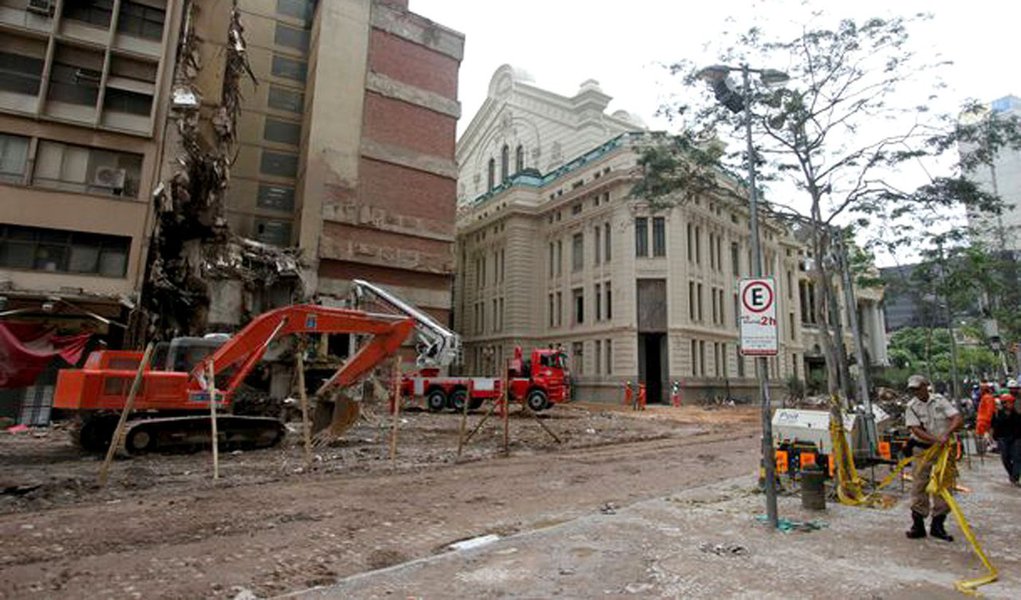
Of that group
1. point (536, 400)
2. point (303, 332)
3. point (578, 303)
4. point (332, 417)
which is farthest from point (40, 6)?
point (578, 303)

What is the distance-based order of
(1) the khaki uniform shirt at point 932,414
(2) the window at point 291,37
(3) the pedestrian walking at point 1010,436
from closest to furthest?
(1) the khaki uniform shirt at point 932,414
(3) the pedestrian walking at point 1010,436
(2) the window at point 291,37

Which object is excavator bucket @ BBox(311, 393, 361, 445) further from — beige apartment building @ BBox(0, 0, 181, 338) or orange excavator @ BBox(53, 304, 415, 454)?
beige apartment building @ BBox(0, 0, 181, 338)

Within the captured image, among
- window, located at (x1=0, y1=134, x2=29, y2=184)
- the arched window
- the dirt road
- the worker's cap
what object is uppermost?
the arched window

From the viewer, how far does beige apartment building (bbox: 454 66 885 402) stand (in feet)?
125

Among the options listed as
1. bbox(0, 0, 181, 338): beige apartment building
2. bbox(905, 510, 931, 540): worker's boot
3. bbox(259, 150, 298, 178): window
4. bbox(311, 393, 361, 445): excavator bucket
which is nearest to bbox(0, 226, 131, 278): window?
bbox(0, 0, 181, 338): beige apartment building

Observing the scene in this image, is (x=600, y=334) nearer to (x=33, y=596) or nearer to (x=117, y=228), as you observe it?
(x=117, y=228)

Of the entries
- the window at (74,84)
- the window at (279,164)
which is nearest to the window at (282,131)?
the window at (279,164)

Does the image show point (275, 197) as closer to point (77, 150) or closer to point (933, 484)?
point (77, 150)

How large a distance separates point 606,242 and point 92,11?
3049cm

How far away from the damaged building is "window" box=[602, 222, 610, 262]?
36.7ft

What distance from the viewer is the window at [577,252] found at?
Answer: 43.0 meters

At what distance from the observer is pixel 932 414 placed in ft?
22.8

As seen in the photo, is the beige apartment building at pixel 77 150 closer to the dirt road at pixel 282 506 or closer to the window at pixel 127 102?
the window at pixel 127 102

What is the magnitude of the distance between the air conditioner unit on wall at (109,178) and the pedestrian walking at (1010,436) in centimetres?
2629
